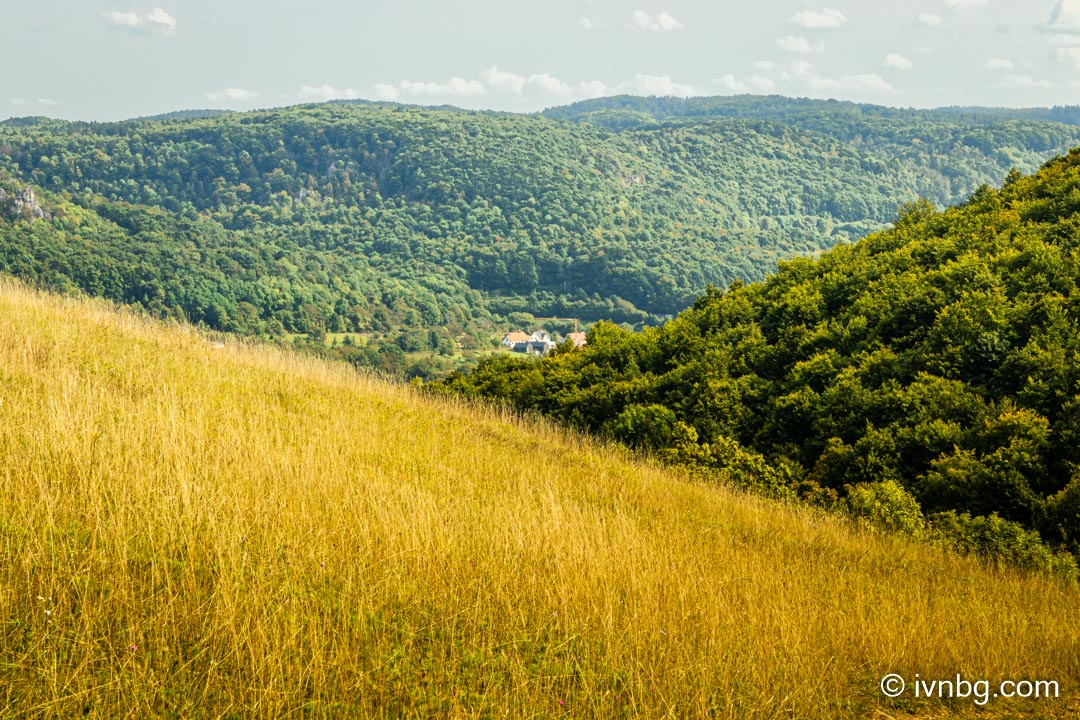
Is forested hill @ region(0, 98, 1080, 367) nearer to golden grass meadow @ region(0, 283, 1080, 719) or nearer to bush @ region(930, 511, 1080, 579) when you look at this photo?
golden grass meadow @ region(0, 283, 1080, 719)

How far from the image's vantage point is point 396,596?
13.2 ft

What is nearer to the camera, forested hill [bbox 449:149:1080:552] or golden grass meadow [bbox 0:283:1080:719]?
golden grass meadow [bbox 0:283:1080:719]

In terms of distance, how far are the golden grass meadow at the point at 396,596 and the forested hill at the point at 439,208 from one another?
41.5 m

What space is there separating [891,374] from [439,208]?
5405 inches

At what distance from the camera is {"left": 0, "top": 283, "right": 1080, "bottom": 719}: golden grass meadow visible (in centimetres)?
322

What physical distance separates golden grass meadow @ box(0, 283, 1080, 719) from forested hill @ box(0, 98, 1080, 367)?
41.5 meters

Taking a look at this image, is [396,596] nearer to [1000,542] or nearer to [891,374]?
[1000,542]

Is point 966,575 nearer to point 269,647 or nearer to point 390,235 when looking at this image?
point 269,647

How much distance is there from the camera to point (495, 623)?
3979 mm

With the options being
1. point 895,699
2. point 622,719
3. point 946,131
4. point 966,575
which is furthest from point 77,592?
point 946,131

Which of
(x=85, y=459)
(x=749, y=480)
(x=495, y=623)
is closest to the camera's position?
(x=495, y=623)

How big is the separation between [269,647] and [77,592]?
0.90 meters

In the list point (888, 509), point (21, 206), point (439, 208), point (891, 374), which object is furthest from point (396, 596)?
point (439, 208)

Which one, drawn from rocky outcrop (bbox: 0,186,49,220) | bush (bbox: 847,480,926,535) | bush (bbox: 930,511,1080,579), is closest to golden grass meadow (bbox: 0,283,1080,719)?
A: bush (bbox: 930,511,1080,579)
